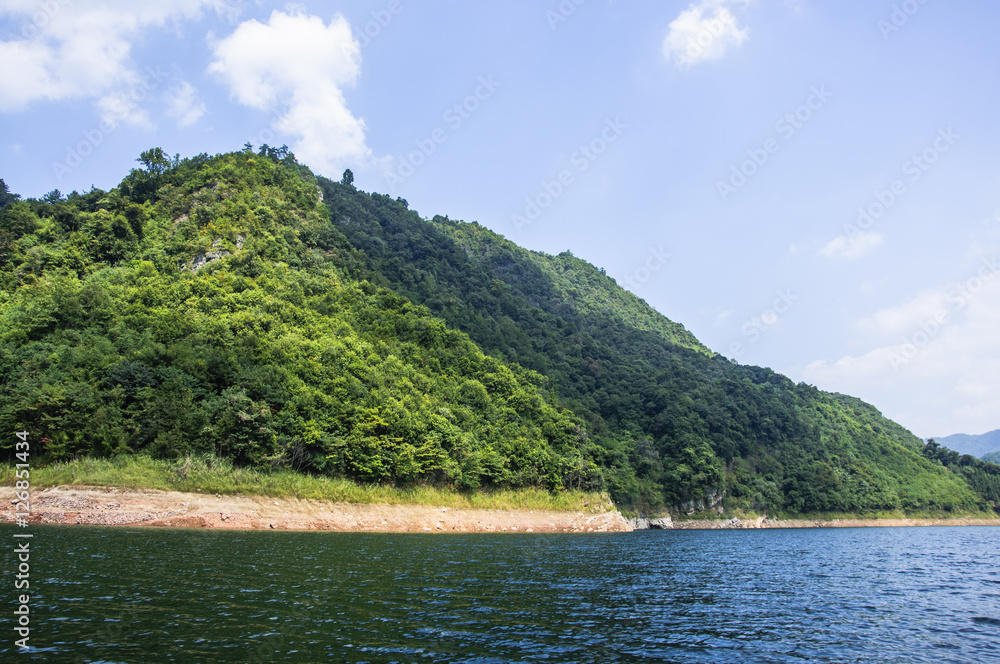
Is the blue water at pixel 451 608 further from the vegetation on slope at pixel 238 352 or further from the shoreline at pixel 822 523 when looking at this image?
the shoreline at pixel 822 523

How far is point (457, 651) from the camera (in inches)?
535

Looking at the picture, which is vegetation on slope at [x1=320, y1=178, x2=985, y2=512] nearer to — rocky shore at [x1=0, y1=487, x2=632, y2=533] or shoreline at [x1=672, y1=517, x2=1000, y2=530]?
shoreline at [x1=672, y1=517, x2=1000, y2=530]

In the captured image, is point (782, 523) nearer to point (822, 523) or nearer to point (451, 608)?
Answer: point (822, 523)

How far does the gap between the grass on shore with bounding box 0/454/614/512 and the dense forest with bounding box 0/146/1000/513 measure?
5.65 feet

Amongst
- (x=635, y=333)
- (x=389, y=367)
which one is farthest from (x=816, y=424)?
(x=389, y=367)

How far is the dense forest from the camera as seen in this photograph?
5259 centimetres

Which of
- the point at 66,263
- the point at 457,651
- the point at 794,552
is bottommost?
the point at 794,552

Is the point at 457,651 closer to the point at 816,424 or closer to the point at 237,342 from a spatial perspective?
the point at 237,342

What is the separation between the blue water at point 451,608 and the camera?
13.5 metres

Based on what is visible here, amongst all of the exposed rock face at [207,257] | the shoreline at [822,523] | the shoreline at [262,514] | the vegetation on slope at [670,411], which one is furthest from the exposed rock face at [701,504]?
the exposed rock face at [207,257]

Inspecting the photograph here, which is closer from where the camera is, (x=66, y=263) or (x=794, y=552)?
(x=794, y=552)

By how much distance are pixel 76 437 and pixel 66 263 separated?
47.0 meters

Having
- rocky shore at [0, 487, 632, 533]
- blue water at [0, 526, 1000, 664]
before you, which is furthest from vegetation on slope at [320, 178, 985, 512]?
blue water at [0, 526, 1000, 664]

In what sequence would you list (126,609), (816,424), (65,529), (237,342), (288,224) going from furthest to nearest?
1. (816,424)
2. (288,224)
3. (237,342)
4. (65,529)
5. (126,609)
